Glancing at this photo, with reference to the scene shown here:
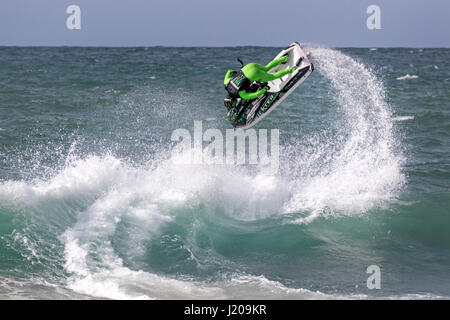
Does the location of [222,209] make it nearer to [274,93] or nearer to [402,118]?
[274,93]

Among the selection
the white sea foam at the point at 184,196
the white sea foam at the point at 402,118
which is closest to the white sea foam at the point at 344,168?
the white sea foam at the point at 184,196

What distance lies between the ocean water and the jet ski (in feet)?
1.34

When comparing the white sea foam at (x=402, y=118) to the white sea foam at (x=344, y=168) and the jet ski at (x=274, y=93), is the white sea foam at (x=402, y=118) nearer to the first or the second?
the white sea foam at (x=344, y=168)

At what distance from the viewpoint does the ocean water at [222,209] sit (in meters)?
8.71

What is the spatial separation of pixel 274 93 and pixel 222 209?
2.71 metres

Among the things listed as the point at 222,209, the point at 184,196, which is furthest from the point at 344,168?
the point at 184,196

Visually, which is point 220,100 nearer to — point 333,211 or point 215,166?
point 215,166

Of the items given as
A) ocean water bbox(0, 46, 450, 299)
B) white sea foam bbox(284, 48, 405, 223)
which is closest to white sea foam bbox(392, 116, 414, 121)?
ocean water bbox(0, 46, 450, 299)

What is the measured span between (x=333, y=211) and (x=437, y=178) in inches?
148

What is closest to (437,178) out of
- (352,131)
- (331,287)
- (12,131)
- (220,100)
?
(352,131)

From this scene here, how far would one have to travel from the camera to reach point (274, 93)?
456 inches

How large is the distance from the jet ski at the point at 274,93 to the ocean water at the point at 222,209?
410mm

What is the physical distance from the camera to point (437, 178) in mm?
14070
